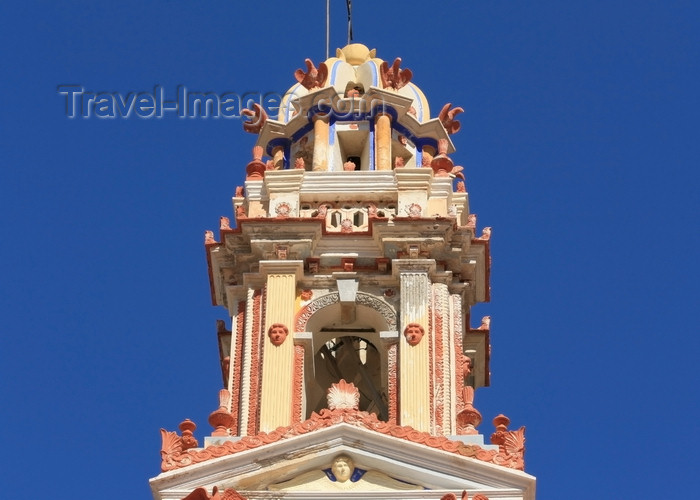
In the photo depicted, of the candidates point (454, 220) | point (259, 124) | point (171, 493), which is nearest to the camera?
point (171, 493)

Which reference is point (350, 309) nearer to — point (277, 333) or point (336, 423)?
point (277, 333)

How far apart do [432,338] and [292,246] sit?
9.72 feet

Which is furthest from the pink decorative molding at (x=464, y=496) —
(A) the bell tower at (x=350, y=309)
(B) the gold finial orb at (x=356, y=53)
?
(B) the gold finial orb at (x=356, y=53)

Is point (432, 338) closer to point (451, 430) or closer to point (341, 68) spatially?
point (451, 430)

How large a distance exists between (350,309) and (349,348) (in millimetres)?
2433

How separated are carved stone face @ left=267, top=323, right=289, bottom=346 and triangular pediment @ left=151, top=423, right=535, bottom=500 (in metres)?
4.00

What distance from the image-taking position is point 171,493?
114 feet

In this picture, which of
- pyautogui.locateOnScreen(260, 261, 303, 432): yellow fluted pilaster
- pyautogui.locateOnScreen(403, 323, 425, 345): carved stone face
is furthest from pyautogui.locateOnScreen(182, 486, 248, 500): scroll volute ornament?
pyautogui.locateOnScreen(403, 323, 425, 345): carved stone face

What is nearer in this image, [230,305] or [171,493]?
[171,493]

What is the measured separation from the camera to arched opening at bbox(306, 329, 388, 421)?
41.2 meters

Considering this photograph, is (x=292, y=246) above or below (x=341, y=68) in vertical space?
below

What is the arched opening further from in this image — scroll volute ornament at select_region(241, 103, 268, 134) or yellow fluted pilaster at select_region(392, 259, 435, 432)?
scroll volute ornament at select_region(241, 103, 268, 134)

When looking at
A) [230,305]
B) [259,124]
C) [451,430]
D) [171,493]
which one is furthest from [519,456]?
[259,124]

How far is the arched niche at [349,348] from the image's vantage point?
130 feet
